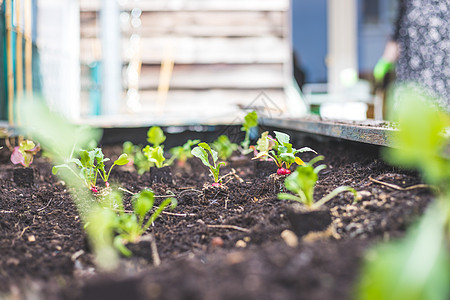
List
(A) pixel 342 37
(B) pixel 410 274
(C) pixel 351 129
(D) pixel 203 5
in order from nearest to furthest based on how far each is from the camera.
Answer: (B) pixel 410 274
(C) pixel 351 129
(D) pixel 203 5
(A) pixel 342 37

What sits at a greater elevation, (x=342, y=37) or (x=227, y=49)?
(x=342, y=37)

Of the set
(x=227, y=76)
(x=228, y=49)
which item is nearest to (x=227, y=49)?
(x=228, y=49)

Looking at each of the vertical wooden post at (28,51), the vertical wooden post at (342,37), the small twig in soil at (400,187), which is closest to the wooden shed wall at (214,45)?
the vertical wooden post at (28,51)

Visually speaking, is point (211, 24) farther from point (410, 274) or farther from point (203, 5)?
point (410, 274)

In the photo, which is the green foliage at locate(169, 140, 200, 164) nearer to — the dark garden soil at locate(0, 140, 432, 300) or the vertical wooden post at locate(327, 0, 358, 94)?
the dark garden soil at locate(0, 140, 432, 300)

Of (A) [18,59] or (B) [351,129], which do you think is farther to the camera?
(A) [18,59]

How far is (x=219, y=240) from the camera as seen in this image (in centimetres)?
96

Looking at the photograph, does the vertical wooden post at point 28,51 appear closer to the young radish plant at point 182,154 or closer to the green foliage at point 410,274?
the young radish plant at point 182,154

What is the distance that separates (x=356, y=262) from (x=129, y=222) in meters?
0.47

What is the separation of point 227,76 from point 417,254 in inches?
135

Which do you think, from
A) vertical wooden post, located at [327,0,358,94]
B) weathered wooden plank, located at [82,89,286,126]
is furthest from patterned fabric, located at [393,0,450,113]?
vertical wooden post, located at [327,0,358,94]

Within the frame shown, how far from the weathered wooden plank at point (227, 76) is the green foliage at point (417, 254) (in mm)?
3236

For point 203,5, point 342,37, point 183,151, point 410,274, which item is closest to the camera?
point 410,274

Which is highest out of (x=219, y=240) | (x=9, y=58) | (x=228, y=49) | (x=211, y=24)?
(x=211, y=24)
